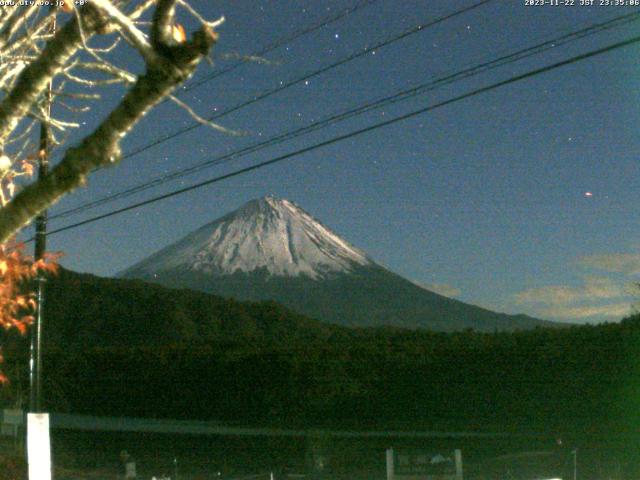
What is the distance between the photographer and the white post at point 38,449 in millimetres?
11188

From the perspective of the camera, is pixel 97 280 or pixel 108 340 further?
pixel 97 280

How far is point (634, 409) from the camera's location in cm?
2759

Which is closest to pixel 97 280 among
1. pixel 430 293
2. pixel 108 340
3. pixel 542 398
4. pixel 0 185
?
pixel 108 340

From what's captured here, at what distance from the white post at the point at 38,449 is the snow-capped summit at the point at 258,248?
126m

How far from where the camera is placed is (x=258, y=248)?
164000 mm

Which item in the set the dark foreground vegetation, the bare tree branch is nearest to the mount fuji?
the dark foreground vegetation

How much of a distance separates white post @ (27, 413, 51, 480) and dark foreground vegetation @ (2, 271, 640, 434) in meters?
19.6

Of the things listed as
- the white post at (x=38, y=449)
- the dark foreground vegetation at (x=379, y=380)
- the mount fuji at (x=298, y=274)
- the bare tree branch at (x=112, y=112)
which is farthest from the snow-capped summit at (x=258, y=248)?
the bare tree branch at (x=112, y=112)

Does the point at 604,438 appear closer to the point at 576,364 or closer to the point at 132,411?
the point at 576,364

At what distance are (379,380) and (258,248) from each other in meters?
131

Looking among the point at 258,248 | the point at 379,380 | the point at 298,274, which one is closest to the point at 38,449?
the point at 379,380

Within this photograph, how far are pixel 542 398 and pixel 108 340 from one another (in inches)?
1557

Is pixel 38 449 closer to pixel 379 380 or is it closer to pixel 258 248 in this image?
pixel 379 380

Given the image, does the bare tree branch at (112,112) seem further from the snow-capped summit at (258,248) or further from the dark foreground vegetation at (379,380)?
the snow-capped summit at (258,248)
